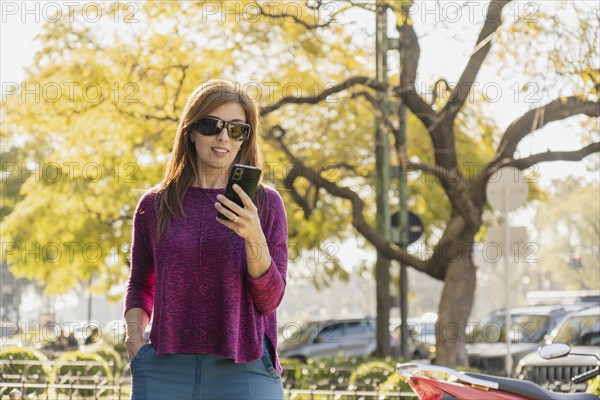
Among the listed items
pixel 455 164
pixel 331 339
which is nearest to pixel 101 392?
pixel 455 164

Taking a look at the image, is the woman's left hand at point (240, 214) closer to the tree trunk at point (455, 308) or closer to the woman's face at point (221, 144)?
the woman's face at point (221, 144)

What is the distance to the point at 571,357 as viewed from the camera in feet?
42.0

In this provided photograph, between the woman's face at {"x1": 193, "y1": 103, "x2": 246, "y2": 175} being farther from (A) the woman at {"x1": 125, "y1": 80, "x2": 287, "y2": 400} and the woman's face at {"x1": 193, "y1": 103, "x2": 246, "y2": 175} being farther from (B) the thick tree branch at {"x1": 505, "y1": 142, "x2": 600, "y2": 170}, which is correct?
(B) the thick tree branch at {"x1": 505, "y1": 142, "x2": 600, "y2": 170}

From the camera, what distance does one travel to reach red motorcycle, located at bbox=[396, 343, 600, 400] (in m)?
5.41

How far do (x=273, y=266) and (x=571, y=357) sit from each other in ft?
33.3

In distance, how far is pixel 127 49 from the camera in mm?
16391

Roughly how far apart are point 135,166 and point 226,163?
52.0 feet

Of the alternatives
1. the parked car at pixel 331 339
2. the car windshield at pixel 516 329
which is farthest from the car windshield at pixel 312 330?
the car windshield at pixel 516 329

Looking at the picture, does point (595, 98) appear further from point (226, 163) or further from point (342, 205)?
point (342, 205)

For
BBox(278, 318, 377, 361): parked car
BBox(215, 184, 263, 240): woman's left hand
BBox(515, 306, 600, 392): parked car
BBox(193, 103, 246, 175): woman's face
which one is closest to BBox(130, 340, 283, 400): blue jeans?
BBox(215, 184, 263, 240): woman's left hand

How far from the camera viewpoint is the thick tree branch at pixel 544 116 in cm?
1246

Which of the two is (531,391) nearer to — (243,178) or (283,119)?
(243,178)

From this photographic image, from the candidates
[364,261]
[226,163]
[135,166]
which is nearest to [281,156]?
[135,166]

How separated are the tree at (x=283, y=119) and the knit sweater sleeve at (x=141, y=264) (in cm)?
654
